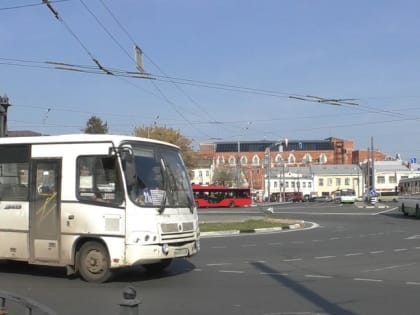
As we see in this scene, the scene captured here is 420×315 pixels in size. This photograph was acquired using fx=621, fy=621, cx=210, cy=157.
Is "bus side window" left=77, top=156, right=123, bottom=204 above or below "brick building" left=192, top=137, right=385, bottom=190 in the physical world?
below

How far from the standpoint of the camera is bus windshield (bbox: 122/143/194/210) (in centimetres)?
1184

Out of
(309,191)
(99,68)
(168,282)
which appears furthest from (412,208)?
(309,191)

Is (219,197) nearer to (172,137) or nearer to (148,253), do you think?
(172,137)

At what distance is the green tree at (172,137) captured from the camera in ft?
278

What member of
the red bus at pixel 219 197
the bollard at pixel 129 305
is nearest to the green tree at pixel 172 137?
the red bus at pixel 219 197

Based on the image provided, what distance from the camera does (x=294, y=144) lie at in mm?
163125

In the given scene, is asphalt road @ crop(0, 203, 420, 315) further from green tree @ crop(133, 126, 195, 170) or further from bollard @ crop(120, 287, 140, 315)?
green tree @ crop(133, 126, 195, 170)

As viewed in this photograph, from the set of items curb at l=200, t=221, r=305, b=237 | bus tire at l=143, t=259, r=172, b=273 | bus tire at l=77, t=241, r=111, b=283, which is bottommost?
curb at l=200, t=221, r=305, b=237

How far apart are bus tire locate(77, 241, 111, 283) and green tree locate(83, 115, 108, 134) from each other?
88970 mm

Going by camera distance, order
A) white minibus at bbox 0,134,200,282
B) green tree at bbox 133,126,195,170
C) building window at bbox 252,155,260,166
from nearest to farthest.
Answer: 1. white minibus at bbox 0,134,200,282
2. green tree at bbox 133,126,195,170
3. building window at bbox 252,155,260,166

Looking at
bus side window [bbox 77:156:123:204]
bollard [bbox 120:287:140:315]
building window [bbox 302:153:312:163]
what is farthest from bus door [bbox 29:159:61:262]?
Answer: building window [bbox 302:153:312:163]

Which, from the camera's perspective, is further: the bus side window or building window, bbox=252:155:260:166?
building window, bbox=252:155:260:166

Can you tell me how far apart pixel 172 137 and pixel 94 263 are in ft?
241

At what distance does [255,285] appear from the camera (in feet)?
37.6
